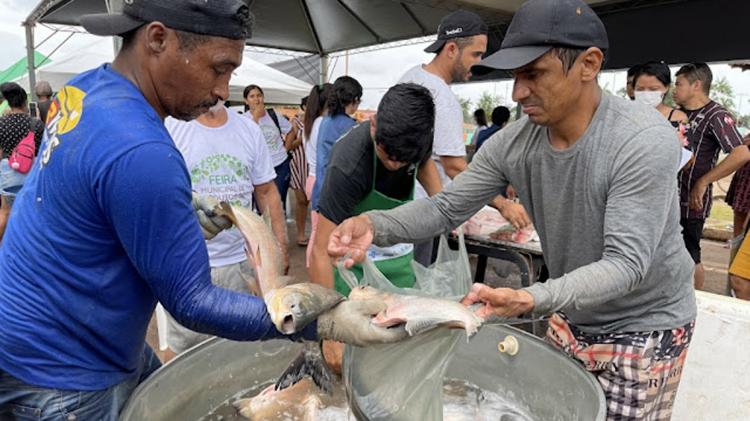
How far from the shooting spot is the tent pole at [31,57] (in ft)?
28.4

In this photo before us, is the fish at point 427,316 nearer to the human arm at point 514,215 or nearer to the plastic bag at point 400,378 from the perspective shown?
the plastic bag at point 400,378

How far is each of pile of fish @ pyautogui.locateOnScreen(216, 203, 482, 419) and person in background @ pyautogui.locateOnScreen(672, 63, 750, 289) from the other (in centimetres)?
369

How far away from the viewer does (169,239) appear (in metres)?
0.98

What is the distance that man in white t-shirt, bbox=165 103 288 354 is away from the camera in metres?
2.30

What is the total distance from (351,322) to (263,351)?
0.77 meters

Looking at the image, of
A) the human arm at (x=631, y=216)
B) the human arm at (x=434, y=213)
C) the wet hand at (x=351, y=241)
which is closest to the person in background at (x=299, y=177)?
the human arm at (x=434, y=213)

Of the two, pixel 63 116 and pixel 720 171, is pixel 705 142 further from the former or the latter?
pixel 63 116

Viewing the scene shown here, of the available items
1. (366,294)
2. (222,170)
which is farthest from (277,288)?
(222,170)

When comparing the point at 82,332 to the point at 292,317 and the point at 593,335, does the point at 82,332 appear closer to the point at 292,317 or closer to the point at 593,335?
the point at 292,317

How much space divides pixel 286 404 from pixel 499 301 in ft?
2.68

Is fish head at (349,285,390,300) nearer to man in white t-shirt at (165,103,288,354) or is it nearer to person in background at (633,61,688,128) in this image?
man in white t-shirt at (165,103,288,354)

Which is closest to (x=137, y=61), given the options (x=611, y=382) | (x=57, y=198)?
(x=57, y=198)

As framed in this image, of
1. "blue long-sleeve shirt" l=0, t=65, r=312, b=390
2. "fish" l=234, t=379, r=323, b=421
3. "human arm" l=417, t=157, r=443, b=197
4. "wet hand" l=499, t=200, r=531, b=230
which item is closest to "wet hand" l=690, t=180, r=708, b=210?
"wet hand" l=499, t=200, r=531, b=230

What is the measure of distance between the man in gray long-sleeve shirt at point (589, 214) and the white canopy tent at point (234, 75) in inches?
257
